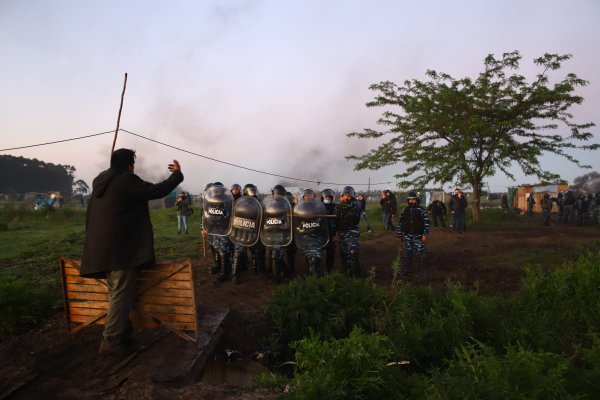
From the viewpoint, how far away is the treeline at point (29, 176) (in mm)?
67375

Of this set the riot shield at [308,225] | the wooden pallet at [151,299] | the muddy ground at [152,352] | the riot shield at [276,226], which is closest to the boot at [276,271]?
the muddy ground at [152,352]

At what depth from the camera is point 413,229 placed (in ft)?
30.0

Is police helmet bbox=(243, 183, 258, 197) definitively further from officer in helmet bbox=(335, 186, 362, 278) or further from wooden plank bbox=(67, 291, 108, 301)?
wooden plank bbox=(67, 291, 108, 301)

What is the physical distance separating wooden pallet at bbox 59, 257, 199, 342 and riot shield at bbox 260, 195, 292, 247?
142 inches

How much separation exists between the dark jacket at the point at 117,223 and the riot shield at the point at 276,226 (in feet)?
13.1

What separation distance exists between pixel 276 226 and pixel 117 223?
167 inches

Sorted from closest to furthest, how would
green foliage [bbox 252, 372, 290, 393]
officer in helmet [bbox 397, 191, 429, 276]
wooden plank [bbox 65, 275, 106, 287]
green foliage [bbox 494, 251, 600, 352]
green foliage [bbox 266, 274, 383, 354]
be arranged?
green foliage [bbox 252, 372, 290, 393] < wooden plank [bbox 65, 275, 106, 287] < green foliage [bbox 494, 251, 600, 352] < green foliage [bbox 266, 274, 383, 354] < officer in helmet [bbox 397, 191, 429, 276]

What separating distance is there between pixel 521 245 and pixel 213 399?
39.4 feet

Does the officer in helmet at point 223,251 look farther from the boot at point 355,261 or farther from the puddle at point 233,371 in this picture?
the puddle at point 233,371

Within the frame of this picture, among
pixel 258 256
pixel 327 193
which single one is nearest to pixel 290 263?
pixel 258 256

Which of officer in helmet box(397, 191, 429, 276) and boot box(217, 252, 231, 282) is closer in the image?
boot box(217, 252, 231, 282)

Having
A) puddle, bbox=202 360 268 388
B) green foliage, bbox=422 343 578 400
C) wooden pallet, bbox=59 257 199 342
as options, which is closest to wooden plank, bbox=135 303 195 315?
wooden pallet, bbox=59 257 199 342

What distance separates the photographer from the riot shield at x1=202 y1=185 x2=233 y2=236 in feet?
27.5

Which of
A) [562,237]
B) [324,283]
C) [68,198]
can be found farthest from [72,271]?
[68,198]
